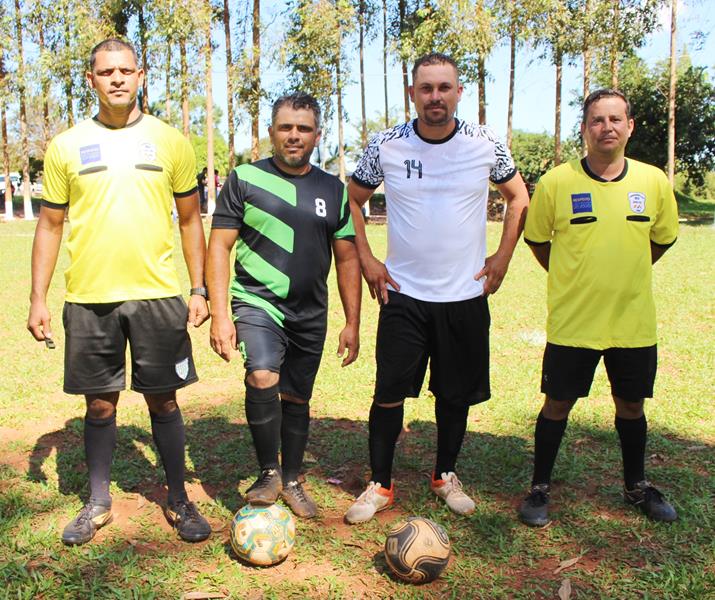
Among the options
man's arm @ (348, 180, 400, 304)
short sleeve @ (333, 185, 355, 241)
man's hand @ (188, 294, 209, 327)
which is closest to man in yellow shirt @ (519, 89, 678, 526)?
man's arm @ (348, 180, 400, 304)

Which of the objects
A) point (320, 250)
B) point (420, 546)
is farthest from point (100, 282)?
point (420, 546)

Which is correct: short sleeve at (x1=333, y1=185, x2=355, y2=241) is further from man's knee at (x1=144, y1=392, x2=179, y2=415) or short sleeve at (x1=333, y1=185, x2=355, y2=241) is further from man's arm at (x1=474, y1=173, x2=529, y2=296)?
man's knee at (x1=144, y1=392, x2=179, y2=415)

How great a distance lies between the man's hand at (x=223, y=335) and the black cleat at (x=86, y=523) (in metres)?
1.07

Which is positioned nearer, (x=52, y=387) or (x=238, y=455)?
(x=238, y=455)

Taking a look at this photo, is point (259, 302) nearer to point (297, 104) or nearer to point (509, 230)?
point (297, 104)

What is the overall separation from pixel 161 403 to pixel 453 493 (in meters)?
1.72

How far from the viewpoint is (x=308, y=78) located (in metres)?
25.9

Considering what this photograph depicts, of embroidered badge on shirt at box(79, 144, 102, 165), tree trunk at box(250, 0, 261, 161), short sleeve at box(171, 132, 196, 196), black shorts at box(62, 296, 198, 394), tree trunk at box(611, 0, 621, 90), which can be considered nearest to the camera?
embroidered badge on shirt at box(79, 144, 102, 165)

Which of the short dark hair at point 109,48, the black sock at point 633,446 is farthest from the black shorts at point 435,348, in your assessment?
the short dark hair at point 109,48

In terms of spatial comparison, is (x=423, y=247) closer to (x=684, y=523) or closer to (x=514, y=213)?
(x=514, y=213)

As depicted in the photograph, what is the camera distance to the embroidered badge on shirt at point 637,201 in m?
3.80

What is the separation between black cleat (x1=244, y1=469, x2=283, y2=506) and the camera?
12.0 ft

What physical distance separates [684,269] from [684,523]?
1047cm

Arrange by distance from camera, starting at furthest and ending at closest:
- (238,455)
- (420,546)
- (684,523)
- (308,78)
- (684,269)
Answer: (308,78) < (684,269) < (238,455) < (684,523) < (420,546)
